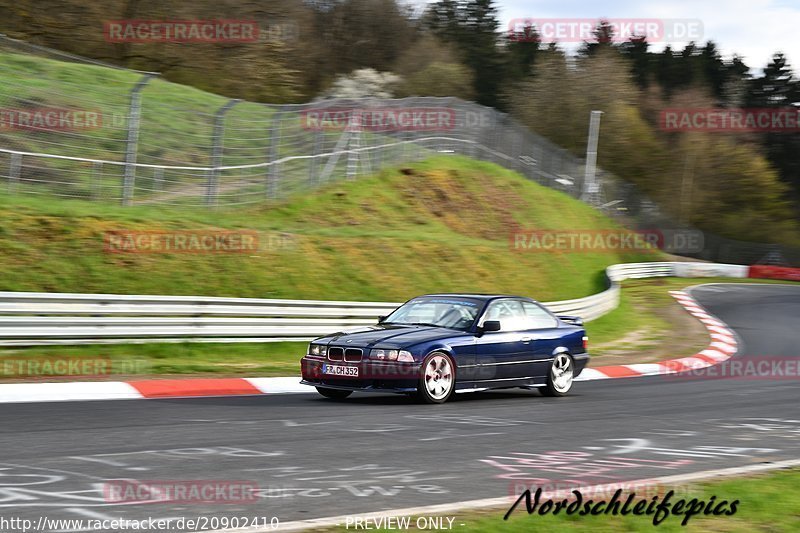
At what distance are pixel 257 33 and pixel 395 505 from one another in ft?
108

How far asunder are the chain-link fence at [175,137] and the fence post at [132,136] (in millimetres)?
22

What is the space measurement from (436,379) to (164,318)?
5568mm

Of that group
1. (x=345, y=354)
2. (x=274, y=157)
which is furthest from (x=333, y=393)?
(x=274, y=157)

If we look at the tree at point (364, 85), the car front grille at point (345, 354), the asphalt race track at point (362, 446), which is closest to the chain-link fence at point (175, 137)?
the car front grille at point (345, 354)

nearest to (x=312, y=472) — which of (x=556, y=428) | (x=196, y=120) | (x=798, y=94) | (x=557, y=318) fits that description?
(x=556, y=428)

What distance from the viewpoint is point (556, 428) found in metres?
9.98

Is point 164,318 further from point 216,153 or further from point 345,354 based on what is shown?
point 216,153

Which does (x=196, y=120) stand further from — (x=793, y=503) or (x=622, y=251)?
(x=622, y=251)

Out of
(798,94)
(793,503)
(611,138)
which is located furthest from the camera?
(798,94)

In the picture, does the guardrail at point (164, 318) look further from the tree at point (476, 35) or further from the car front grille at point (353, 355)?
the tree at point (476, 35)

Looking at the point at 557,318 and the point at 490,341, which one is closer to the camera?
the point at 490,341

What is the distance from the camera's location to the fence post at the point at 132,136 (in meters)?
19.0

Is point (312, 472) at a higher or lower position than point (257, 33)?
lower

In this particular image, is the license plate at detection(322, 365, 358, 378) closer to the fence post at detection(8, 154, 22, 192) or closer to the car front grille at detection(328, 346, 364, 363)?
the car front grille at detection(328, 346, 364, 363)
